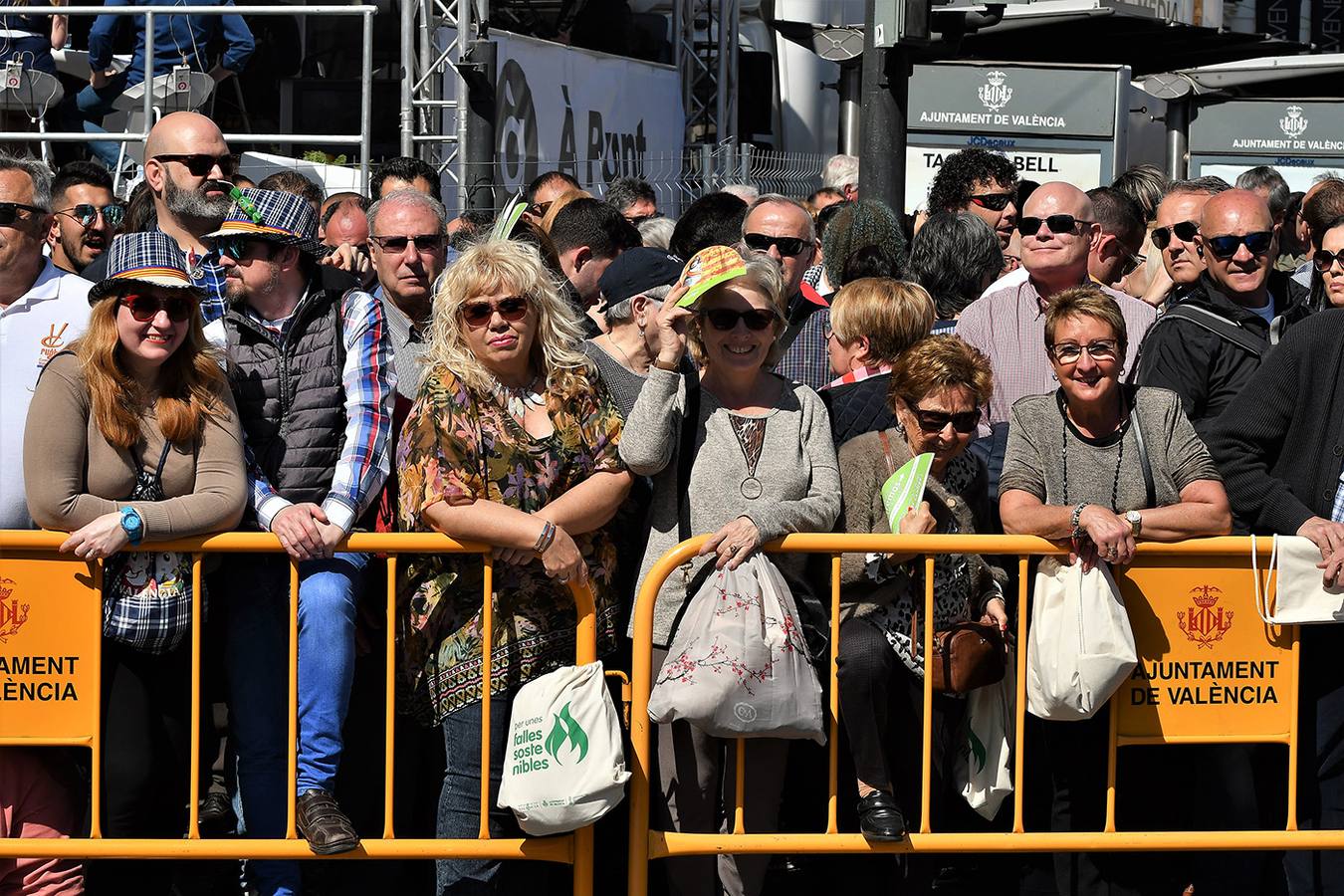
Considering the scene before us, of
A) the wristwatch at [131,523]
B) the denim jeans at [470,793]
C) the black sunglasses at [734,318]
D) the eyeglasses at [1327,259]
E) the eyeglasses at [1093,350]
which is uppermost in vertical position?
the eyeglasses at [1327,259]

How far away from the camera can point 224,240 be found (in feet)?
16.0

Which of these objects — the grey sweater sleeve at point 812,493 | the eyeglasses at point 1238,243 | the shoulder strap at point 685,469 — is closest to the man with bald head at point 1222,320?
the eyeglasses at point 1238,243

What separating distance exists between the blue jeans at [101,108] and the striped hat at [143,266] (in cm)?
668

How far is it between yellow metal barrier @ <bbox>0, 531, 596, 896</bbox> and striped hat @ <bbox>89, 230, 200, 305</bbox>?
2.34ft

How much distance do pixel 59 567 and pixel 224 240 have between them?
3.52 ft

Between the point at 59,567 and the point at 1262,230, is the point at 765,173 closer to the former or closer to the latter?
the point at 1262,230

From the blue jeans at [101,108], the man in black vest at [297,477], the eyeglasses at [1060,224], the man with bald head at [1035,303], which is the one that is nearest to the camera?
the man in black vest at [297,477]

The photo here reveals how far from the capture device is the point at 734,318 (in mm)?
4734

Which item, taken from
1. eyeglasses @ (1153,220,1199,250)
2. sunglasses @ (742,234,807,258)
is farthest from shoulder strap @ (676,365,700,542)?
eyeglasses @ (1153,220,1199,250)

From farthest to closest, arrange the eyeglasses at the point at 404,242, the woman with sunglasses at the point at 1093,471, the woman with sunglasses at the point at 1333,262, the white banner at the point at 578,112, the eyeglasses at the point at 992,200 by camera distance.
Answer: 1. the white banner at the point at 578,112
2. the eyeglasses at the point at 992,200
3. the eyeglasses at the point at 404,242
4. the woman with sunglasses at the point at 1333,262
5. the woman with sunglasses at the point at 1093,471

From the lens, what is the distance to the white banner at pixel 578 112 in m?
11.8

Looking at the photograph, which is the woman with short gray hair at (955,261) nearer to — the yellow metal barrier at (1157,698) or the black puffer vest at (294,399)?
the yellow metal barrier at (1157,698)

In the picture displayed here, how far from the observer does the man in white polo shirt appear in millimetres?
4895

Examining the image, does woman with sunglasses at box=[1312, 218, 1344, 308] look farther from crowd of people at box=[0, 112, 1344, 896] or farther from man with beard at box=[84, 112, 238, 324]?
man with beard at box=[84, 112, 238, 324]
